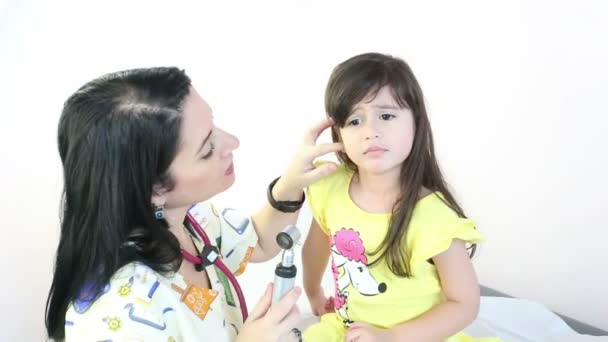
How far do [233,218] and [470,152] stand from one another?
0.86 m

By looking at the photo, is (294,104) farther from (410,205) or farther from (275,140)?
(410,205)

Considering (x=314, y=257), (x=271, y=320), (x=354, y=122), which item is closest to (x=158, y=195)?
(x=271, y=320)

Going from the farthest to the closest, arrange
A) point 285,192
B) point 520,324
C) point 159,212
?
1. point 520,324
2. point 285,192
3. point 159,212

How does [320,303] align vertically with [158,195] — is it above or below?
below

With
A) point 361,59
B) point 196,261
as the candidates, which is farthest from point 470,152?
point 196,261

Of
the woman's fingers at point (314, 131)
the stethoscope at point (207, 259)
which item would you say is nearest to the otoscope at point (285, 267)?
the stethoscope at point (207, 259)

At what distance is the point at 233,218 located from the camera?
4.09 feet

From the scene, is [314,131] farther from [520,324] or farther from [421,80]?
[520,324]

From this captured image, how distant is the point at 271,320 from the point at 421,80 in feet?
3.54

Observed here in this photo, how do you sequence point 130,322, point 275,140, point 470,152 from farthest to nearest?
point 275,140, point 470,152, point 130,322

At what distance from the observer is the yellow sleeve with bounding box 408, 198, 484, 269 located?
996 mm

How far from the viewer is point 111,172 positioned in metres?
0.83

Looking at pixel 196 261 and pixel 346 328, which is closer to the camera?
pixel 196 261

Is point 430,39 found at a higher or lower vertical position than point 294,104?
higher
